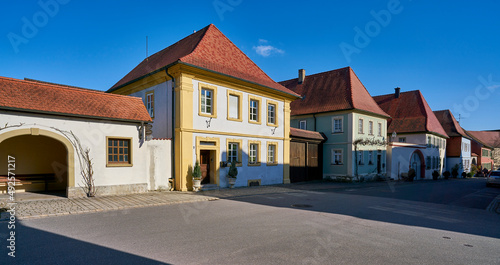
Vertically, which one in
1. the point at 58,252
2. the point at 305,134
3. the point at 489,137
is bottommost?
the point at 58,252

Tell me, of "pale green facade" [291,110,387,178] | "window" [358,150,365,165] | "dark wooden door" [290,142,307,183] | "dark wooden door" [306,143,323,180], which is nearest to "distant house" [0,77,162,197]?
"dark wooden door" [290,142,307,183]

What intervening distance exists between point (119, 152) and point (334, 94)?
20517 millimetres

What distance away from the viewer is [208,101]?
55.2 feet

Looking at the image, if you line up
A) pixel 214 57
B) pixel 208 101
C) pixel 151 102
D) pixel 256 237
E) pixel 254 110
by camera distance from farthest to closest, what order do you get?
pixel 254 110, pixel 151 102, pixel 214 57, pixel 208 101, pixel 256 237

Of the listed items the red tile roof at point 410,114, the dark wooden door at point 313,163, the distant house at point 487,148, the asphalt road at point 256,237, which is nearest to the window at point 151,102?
the asphalt road at point 256,237

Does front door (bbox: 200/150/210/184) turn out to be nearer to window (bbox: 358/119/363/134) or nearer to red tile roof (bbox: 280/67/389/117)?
red tile roof (bbox: 280/67/389/117)

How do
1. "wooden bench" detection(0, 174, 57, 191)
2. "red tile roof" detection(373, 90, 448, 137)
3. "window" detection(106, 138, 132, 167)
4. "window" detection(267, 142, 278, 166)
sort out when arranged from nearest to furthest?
"wooden bench" detection(0, 174, 57, 191), "window" detection(106, 138, 132, 167), "window" detection(267, 142, 278, 166), "red tile roof" detection(373, 90, 448, 137)

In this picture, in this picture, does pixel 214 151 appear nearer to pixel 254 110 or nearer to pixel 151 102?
pixel 254 110

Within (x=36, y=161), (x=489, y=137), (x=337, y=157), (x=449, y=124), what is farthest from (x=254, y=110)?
(x=489, y=137)

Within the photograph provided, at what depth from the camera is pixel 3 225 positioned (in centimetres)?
768

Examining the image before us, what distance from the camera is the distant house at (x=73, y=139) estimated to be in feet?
37.5

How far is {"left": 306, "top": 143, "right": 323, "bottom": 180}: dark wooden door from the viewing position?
2484cm

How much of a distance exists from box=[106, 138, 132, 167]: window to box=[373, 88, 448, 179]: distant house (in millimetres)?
28338

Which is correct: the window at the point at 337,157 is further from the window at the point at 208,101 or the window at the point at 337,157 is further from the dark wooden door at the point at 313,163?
the window at the point at 208,101
